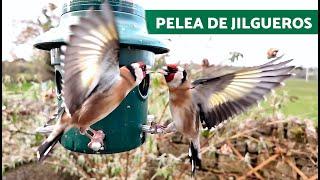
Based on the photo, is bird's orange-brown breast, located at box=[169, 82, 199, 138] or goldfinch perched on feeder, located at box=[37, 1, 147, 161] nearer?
goldfinch perched on feeder, located at box=[37, 1, 147, 161]

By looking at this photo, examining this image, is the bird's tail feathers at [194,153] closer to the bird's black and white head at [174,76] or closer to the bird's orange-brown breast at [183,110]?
the bird's orange-brown breast at [183,110]

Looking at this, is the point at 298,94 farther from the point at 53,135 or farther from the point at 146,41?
the point at 53,135

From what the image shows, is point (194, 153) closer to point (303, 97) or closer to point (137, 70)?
point (137, 70)

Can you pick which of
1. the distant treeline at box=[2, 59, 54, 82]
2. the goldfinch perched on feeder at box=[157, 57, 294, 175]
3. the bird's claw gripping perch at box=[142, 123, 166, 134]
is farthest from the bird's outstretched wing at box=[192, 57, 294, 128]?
the distant treeline at box=[2, 59, 54, 82]

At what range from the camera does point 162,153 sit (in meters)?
1.48

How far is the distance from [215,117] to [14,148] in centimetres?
80

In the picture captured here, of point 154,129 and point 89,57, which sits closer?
point 89,57

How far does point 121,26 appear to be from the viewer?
90 cm

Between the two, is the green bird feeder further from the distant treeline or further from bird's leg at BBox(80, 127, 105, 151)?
the distant treeline

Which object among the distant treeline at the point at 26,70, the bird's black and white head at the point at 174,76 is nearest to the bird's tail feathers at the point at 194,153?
the bird's black and white head at the point at 174,76

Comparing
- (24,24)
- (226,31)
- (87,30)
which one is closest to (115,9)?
(87,30)

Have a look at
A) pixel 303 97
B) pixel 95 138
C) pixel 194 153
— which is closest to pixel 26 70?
pixel 95 138

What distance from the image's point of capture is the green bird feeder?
0.90m

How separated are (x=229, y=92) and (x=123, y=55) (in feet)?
0.82
